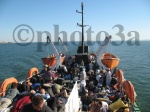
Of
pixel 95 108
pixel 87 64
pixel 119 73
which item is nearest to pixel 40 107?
pixel 95 108

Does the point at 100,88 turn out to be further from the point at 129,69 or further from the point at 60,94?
the point at 129,69

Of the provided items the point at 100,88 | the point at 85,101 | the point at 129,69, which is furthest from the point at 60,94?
the point at 129,69

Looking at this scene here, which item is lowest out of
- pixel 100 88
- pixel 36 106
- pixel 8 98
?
pixel 100 88

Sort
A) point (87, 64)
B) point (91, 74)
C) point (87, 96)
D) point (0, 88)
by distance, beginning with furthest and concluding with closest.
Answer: point (87, 64), point (91, 74), point (0, 88), point (87, 96)

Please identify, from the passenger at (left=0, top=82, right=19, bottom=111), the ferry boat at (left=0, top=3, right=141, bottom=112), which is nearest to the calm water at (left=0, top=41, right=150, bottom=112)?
the ferry boat at (left=0, top=3, right=141, bottom=112)

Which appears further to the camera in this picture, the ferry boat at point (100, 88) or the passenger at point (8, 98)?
the ferry boat at point (100, 88)

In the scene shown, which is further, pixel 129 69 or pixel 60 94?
pixel 129 69

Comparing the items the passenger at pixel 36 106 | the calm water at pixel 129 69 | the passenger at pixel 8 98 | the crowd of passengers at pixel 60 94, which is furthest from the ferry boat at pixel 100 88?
the calm water at pixel 129 69

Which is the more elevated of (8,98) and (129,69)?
(8,98)

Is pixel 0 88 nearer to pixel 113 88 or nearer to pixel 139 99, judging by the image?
pixel 113 88

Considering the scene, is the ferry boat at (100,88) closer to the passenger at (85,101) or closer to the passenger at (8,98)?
the passenger at (85,101)

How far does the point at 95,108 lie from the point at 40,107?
438cm

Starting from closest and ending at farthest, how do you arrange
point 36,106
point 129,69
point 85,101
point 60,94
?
point 36,106 → point 60,94 → point 85,101 → point 129,69

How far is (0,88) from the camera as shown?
1096 centimetres
